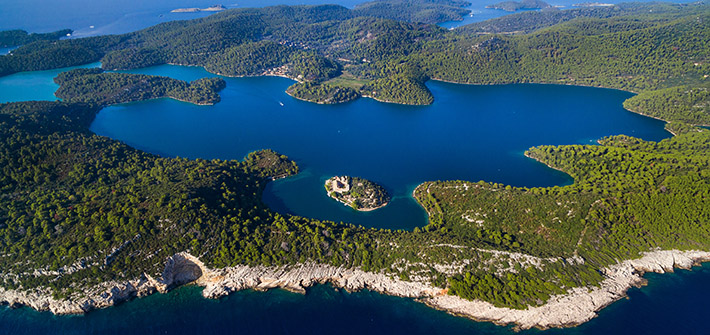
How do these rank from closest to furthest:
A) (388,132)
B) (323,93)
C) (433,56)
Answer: (388,132), (323,93), (433,56)

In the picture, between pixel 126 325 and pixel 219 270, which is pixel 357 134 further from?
pixel 126 325

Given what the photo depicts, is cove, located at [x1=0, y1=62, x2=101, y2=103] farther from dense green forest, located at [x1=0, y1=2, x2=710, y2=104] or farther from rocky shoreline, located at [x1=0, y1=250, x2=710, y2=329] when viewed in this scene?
rocky shoreline, located at [x1=0, y1=250, x2=710, y2=329]

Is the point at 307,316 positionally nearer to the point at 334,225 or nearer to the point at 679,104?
the point at 334,225

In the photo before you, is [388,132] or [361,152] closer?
[361,152]

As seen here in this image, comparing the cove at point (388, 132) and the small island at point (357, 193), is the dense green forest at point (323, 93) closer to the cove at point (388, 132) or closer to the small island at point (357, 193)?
the cove at point (388, 132)

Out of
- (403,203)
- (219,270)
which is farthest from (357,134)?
(219,270)

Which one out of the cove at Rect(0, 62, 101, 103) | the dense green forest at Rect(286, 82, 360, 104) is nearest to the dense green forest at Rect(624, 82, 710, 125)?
the dense green forest at Rect(286, 82, 360, 104)

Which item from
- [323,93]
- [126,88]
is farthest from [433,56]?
[126,88]
